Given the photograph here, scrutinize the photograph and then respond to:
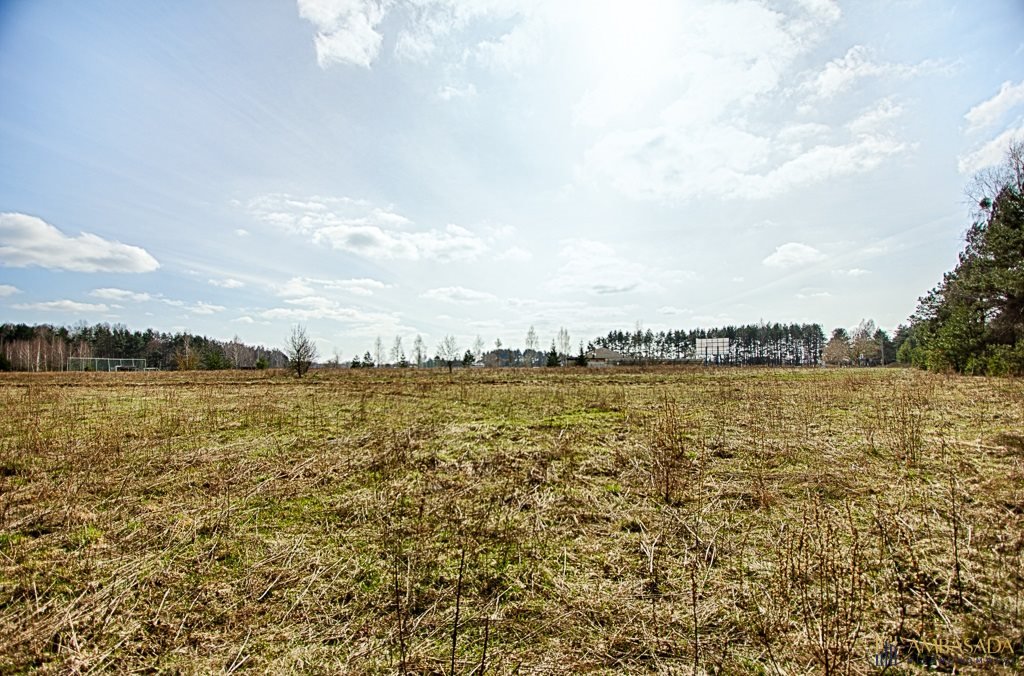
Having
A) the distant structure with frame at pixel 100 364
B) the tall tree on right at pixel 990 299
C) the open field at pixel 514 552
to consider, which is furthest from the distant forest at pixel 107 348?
the tall tree on right at pixel 990 299

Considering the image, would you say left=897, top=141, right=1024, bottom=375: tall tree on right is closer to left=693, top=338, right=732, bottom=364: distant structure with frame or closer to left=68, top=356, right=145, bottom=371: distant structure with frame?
left=693, top=338, right=732, bottom=364: distant structure with frame

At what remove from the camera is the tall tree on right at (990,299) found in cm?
1886

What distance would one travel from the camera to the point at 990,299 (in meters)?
21.3

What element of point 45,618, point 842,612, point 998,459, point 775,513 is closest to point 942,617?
point 842,612

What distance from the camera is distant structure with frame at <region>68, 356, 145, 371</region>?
55969 mm

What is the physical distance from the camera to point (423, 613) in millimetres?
2801

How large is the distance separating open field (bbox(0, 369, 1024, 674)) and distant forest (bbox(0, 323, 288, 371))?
55232mm

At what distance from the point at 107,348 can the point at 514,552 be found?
10727cm

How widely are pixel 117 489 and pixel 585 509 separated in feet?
19.0

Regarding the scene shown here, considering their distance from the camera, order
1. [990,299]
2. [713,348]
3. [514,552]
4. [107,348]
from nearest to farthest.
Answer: [514,552]
[990,299]
[107,348]
[713,348]

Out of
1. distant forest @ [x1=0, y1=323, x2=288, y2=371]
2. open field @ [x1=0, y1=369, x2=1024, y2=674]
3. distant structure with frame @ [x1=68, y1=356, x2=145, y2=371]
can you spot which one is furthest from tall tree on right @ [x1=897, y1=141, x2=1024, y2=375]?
distant structure with frame @ [x1=68, y1=356, x2=145, y2=371]

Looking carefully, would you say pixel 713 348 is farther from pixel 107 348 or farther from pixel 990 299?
pixel 107 348

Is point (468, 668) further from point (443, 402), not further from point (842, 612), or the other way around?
point (443, 402)

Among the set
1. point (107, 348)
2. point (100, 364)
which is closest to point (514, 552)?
point (100, 364)
